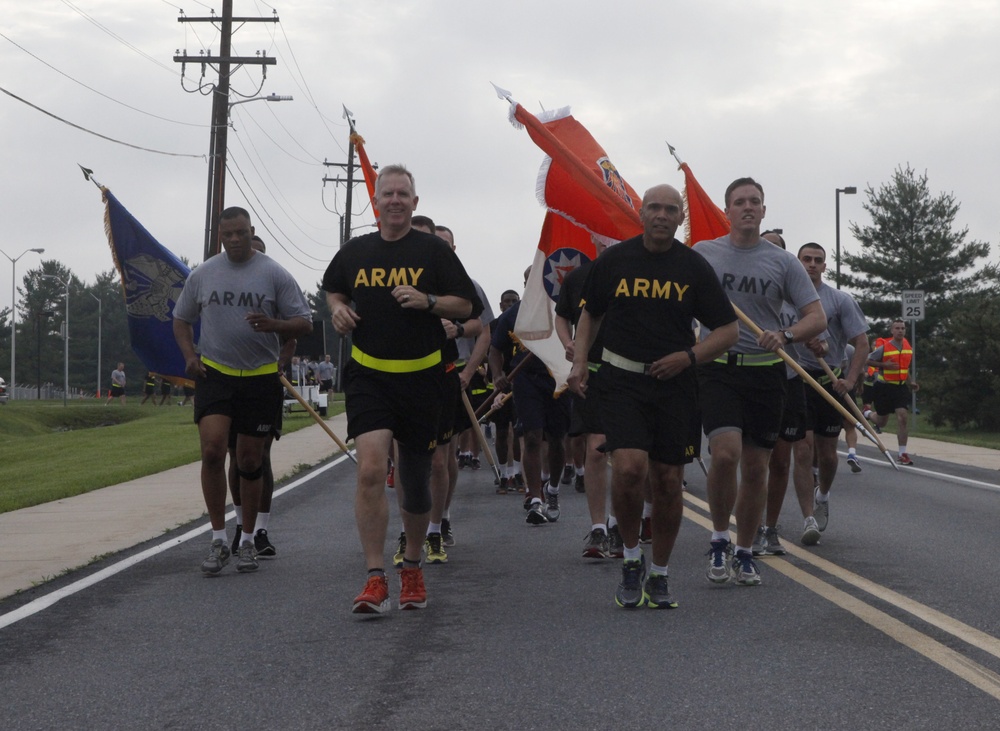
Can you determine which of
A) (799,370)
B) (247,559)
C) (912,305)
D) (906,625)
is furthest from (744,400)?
(912,305)

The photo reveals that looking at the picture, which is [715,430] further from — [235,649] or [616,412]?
[235,649]

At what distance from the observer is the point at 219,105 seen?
31.4 metres

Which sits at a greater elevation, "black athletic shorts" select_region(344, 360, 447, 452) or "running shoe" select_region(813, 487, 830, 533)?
"black athletic shorts" select_region(344, 360, 447, 452)

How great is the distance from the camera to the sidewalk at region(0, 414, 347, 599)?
9.17 meters

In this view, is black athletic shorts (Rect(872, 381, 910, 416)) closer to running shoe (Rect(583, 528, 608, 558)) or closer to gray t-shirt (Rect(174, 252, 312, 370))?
running shoe (Rect(583, 528, 608, 558))

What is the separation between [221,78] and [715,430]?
A: 2650 centimetres

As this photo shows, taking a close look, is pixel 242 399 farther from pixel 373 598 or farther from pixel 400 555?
pixel 373 598

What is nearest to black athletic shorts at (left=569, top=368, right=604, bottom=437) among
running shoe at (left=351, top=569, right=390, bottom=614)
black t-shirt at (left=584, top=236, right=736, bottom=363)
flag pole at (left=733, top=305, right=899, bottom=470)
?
black t-shirt at (left=584, top=236, right=736, bottom=363)

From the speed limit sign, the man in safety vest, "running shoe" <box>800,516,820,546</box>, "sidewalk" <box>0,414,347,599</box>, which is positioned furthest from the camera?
the speed limit sign

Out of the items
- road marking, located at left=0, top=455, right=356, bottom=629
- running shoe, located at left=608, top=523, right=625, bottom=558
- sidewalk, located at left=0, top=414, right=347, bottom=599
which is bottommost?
sidewalk, located at left=0, top=414, right=347, bottom=599

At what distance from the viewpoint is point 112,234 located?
13.1 m

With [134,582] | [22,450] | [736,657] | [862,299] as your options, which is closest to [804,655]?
[736,657]

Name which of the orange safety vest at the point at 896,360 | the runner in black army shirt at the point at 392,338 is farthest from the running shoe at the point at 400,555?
the orange safety vest at the point at 896,360

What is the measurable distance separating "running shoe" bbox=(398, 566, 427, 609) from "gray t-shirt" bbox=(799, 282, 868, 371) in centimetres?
379
